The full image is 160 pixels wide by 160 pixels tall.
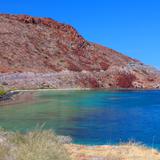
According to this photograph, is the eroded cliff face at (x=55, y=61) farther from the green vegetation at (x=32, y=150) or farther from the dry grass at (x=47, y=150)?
the green vegetation at (x=32, y=150)

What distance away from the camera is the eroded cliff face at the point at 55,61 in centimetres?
9519

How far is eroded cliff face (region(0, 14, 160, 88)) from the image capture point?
312 ft

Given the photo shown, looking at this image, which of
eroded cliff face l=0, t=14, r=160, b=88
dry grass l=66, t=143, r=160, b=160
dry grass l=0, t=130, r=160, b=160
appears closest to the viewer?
dry grass l=0, t=130, r=160, b=160

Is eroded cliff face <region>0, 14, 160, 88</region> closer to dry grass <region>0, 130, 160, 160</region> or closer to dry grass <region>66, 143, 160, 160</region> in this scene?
dry grass <region>66, 143, 160, 160</region>

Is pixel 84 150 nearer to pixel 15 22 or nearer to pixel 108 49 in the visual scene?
pixel 15 22

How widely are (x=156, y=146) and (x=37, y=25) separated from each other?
348 ft

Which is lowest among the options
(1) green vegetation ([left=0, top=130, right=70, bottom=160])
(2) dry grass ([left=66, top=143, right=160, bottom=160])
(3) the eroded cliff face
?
(2) dry grass ([left=66, top=143, right=160, bottom=160])

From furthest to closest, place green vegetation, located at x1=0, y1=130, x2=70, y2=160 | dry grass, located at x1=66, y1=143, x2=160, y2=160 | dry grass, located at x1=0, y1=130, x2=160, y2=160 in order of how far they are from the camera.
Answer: dry grass, located at x1=66, y1=143, x2=160, y2=160
dry grass, located at x1=0, y1=130, x2=160, y2=160
green vegetation, located at x1=0, y1=130, x2=70, y2=160

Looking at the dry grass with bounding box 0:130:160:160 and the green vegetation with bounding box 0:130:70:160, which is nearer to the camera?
the green vegetation with bounding box 0:130:70:160

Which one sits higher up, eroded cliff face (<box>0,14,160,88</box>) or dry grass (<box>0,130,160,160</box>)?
eroded cliff face (<box>0,14,160,88</box>)

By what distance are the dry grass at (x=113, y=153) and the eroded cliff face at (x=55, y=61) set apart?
70.0 metres

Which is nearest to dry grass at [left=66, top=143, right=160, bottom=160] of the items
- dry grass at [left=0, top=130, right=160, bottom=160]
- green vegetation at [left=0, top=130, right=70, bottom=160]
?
dry grass at [left=0, top=130, right=160, bottom=160]

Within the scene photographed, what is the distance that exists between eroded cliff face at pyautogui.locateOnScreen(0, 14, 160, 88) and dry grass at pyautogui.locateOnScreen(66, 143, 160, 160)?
230 ft

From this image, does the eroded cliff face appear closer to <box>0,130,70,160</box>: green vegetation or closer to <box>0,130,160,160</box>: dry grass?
<box>0,130,160,160</box>: dry grass
